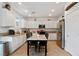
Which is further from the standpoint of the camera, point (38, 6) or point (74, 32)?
point (38, 6)

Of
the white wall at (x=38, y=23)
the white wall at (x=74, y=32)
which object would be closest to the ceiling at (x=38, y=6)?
the white wall at (x=74, y=32)

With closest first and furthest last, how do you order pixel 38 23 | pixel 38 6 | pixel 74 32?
pixel 74 32 → pixel 38 6 → pixel 38 23

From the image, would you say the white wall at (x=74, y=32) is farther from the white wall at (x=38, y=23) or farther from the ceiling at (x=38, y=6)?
the white wall at (x=38, y=23)

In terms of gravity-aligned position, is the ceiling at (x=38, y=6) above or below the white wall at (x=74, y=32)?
above

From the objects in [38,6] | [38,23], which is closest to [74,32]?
[38,6]

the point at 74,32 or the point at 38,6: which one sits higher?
the point at 38,6

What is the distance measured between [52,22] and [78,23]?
8442mm

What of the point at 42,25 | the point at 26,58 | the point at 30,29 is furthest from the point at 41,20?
the point at 26,58

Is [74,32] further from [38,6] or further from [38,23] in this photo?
[38,23]

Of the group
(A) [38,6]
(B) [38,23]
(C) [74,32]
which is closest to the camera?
(C) [74,32]

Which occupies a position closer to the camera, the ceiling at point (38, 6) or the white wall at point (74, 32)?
the white wall at point (74, 32)

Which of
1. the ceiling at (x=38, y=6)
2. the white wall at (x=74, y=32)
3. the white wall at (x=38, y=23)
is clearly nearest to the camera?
the white wall at (x=74, y=32)

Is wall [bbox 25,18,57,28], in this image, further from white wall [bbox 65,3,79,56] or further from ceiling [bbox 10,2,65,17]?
white wall [bbox 65,3,79,56]

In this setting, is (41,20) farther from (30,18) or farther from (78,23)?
(78,23)
